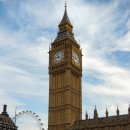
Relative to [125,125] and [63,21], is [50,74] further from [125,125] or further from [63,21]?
[125,125]

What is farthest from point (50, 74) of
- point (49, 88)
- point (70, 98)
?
point (70, 98)

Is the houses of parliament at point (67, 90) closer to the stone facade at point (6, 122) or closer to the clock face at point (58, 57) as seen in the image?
the clock face at point (58, 57)

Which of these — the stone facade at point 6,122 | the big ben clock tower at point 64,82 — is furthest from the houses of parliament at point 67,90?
the stone facade at point 6,122

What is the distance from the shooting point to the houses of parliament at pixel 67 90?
99000mm

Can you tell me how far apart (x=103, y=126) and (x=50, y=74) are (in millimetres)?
26883

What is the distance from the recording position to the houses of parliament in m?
99.0

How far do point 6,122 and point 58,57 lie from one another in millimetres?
27587

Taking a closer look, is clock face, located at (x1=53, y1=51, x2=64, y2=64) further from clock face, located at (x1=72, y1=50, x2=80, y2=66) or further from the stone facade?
the stone facade

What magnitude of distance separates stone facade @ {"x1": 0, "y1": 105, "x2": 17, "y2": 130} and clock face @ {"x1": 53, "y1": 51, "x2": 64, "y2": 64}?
2271 centimetres

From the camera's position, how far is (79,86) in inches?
4441

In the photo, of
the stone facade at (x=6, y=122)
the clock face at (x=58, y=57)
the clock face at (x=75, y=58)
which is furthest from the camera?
the clock face at (x=75, y=58)

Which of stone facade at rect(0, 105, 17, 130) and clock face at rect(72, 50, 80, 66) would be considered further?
clock face at rect(72, 50, 80, 66)

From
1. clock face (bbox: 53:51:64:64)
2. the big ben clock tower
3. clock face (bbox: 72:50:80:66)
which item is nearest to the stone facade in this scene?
the big ben clock tower

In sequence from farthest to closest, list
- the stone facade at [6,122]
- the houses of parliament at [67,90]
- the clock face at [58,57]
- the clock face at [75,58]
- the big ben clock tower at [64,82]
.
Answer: the clock face at [75,58] → the clock face at [58,57] → the big ben clock tower at [64,82] → the houses of parliament at [67,90] → the stone facade at [6,122]
